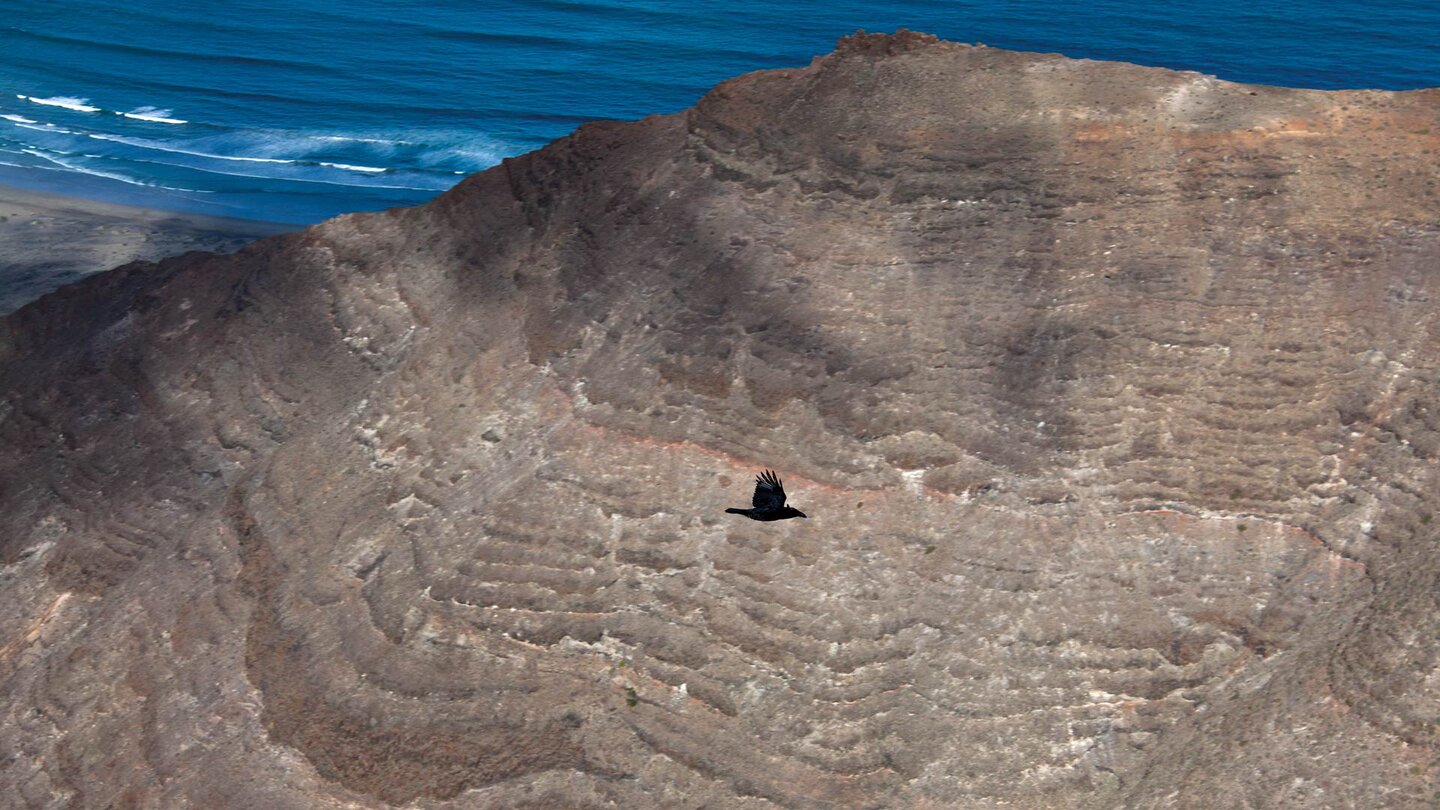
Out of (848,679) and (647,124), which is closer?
(848,679)

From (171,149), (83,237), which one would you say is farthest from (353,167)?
(83,237)

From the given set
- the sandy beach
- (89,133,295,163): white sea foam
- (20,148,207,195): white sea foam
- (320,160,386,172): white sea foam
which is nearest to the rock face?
the sandy beach

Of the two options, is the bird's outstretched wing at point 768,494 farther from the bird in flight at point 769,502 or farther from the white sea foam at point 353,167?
the white sea foam at point 353,167

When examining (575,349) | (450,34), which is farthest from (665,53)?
(575,349)

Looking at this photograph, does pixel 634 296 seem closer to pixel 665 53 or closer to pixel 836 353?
pixel 836 353

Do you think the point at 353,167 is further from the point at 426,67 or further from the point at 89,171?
the point at 89,171

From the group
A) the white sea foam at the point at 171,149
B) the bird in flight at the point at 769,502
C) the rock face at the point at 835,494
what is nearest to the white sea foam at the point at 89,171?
the white sea foam at the point at 171,149
